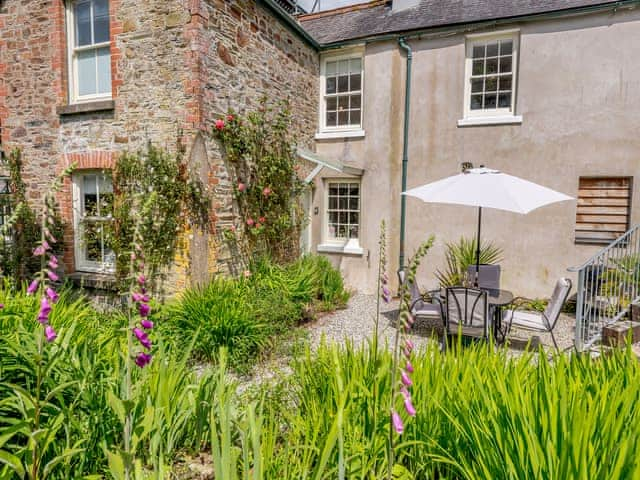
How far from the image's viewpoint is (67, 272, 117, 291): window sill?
7684mm

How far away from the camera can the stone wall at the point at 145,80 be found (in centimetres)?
690

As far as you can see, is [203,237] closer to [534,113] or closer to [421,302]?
[421,302]

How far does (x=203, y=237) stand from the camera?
716 cm

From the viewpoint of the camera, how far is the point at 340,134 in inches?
421

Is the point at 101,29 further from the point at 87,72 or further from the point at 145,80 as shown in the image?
the point at 145,80

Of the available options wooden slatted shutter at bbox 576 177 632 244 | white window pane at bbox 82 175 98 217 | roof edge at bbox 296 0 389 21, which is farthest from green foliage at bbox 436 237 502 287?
white window pane at bbox 82 175 98 217

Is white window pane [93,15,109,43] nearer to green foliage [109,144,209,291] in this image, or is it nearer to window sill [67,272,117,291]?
green foliage [109,144,209,291]

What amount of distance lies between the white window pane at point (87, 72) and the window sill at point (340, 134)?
17.5 feet

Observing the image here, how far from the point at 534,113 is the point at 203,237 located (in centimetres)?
753

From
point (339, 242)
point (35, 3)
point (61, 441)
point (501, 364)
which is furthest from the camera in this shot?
point (339, 242)

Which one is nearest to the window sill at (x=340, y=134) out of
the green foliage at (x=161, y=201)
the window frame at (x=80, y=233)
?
the green foliage at (x=161, y=201)

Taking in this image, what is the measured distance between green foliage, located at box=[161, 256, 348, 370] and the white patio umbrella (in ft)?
9.92

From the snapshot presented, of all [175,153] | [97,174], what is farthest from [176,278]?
[97,174]

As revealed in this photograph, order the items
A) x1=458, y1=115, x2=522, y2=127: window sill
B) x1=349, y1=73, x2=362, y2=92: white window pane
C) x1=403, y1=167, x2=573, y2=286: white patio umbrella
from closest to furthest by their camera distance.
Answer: x1=403, y1=167, x2=573, y2=286: white patio umbrella → x1=458, y1=115, x2=522, y2=127: window sill → x1=349, y1=73, x2=362, y2=92: white window pane
